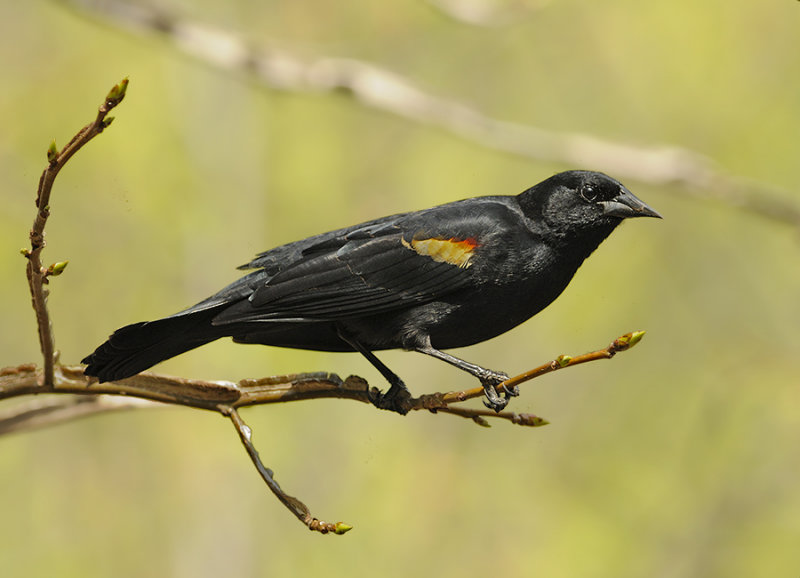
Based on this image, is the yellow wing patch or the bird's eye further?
the bird's eye

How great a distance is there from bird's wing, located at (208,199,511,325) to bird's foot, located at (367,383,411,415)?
323 millimetres

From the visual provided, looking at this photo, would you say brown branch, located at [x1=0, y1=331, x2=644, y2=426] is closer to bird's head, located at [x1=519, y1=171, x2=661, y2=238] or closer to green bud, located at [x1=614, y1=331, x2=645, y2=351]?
green bud, located at [x1=614, y1=331, x2=645, y2=351]

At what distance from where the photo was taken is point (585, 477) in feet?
24.8

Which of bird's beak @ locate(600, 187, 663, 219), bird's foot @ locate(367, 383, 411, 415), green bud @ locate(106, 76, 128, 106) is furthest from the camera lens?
bird's beak @ locate(600, 187, 663, 219)

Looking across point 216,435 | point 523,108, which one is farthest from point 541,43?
point 216,435

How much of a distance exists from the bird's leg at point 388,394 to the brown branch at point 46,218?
1.13m

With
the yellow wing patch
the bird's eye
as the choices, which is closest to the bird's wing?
the yellow wing patch

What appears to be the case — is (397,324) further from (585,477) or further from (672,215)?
(672,215)

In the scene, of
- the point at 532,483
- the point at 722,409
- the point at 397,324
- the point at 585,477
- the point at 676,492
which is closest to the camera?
the point at 397,324

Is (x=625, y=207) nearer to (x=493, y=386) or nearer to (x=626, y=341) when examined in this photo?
(x=493, y=386)

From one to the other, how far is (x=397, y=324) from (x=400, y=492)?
16.2 ft

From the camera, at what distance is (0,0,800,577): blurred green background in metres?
7.29

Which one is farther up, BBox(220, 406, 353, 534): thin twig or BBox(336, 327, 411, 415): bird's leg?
BBox(336, 327, 411, 415): bird's leg

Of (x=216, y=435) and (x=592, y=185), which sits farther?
(x=216, y=435)
